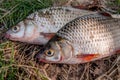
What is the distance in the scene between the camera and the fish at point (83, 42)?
368 centimetres

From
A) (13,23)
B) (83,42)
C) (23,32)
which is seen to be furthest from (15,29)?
(83,42)

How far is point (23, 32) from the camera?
13.4 ft

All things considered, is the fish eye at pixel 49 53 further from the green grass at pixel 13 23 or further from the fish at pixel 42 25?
the fish at pixel 42 25

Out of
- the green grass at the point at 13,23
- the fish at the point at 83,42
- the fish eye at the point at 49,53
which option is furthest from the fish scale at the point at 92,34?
the green grass at the point at 13,23

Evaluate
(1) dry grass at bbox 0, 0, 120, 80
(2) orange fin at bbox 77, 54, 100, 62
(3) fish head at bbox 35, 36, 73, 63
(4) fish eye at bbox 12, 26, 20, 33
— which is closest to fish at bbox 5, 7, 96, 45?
(4) fish eye at bbox 12, 26, 20, 33

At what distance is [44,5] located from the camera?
4.54 m

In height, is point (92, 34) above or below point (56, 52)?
above

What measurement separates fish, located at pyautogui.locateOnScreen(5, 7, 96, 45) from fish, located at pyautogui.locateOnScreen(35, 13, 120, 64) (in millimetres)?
238

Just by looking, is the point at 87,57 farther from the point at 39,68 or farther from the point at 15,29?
the point at 15,29

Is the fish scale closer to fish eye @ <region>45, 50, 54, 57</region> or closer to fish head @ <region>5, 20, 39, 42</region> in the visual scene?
fish eye @ <region>45, 50, 54, 57</region>

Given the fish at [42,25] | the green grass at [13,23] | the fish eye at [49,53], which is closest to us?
the fish eye at [49,53]

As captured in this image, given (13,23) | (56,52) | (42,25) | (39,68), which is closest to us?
(56,52)

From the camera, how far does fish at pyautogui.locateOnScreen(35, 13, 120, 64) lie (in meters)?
3.68

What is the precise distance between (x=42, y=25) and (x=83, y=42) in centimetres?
61
